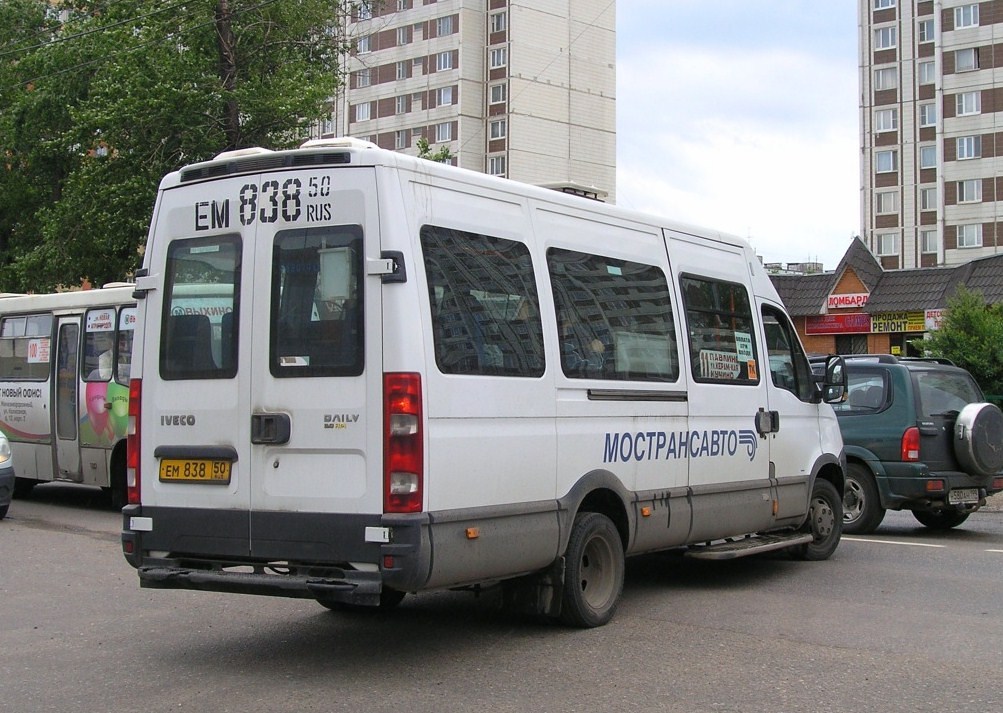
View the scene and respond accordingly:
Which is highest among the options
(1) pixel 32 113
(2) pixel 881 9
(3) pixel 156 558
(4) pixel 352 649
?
(2) pixel 881 9

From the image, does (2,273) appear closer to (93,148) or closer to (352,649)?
(93,148)

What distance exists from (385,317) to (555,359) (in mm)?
1523

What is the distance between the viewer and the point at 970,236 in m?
67.9

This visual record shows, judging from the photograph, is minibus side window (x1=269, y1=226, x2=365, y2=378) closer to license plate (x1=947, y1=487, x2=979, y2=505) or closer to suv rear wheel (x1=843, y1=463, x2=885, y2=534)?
suv rear wheel (x1=843, y1=463, x2=885, y2=534)

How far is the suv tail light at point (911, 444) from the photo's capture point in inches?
521

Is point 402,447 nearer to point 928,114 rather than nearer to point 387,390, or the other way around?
point 387,390

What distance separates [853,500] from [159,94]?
61.1 ft

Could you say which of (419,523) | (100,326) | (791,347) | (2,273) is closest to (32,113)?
(2,273)

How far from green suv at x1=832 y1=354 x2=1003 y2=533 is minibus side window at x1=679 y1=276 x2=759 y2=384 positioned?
379cm

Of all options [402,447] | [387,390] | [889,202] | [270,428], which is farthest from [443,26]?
[402,447]

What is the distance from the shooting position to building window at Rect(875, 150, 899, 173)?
77875 millimetres

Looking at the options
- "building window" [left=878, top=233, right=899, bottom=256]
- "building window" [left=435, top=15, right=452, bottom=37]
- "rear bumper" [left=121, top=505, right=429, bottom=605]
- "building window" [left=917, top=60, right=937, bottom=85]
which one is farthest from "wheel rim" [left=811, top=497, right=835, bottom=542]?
"building window" [left=917, top=60, right=937, bottom=85]

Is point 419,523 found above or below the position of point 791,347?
below

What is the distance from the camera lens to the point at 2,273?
4041cm
